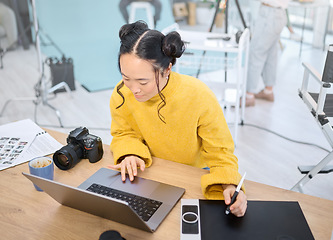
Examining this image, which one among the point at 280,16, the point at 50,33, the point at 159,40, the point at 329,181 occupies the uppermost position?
the point at 159,40

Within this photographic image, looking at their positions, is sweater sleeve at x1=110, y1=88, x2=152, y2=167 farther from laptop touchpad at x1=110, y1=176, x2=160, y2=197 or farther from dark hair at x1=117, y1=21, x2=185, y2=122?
dark hair at x1=117, y1=21, x2=185, y2=122

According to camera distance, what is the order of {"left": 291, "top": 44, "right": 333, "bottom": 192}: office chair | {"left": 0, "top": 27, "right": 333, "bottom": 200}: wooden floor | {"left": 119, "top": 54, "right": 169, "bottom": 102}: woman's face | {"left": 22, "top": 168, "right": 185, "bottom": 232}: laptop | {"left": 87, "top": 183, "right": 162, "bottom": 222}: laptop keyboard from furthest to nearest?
{"left": 0, "top": 27, "right": 333, "bottom": 200}: wooden floor, {"left": 291, "top": 44, "right": 333, "bottom": 192}: office chair, {"left": 119, "top": 54, "right": 169, "bottom": 102}: woman's face, {"left": 87, "top": 183, "right": 162, "bottom": 222}: laptop keyboard, {"left": 22, "top": 168, "right": 185, "bottom": 232}: laptop

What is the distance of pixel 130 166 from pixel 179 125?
0.22 metres

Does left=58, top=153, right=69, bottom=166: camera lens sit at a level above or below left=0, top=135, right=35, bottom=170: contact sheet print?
above

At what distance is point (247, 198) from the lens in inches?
40.4

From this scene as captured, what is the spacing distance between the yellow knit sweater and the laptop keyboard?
0.16 metres

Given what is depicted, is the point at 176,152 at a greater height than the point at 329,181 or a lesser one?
greater

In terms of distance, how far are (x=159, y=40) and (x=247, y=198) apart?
0.52 metres

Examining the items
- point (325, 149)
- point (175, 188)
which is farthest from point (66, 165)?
point (325, 149)

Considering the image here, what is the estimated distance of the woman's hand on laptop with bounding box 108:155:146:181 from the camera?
1.14 meters

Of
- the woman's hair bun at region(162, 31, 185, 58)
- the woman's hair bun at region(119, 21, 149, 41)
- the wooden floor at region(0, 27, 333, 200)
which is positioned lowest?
the wooden floor at region(0, 27, 333, 200)

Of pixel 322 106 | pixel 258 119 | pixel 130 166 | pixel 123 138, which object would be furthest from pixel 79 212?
pixel 258 119

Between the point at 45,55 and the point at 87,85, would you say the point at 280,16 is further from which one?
the point at 45,55

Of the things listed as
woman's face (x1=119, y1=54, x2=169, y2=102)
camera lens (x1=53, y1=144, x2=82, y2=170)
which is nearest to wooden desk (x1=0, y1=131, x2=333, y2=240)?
camera lens (x1=53, y1=144, x2=82, y2=170)
